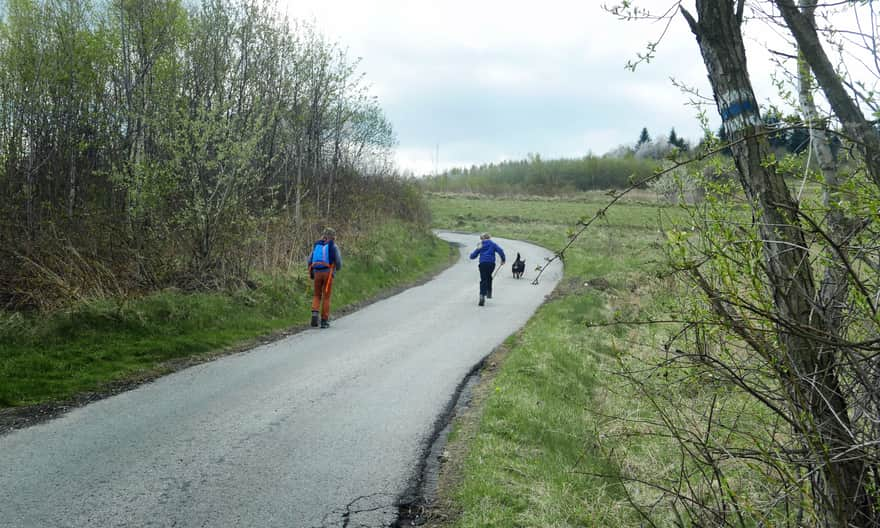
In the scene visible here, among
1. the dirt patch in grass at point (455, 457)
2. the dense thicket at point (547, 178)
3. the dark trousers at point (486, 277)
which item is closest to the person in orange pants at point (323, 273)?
the dark trousers at point (486, 277)

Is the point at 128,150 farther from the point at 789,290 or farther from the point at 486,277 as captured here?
the point at 789,290

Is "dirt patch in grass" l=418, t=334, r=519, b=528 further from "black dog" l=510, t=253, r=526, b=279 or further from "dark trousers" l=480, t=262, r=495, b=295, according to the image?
"black dog" l=510, t=253, r=526, b=279

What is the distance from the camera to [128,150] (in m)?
15.7

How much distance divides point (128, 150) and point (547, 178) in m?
73.6

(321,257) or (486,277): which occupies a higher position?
(321,257)

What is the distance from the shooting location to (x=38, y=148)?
14.3 m

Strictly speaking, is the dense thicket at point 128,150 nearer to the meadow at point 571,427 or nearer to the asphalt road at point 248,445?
the asphalt road at point 248,445

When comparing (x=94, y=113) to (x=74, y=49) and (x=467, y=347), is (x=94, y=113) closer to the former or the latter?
(x=74, y=49)

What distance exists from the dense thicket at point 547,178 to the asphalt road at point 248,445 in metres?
71.1

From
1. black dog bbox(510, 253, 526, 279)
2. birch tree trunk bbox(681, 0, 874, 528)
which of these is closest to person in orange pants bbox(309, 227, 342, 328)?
black dog bbox(510, 253, 526, 279)

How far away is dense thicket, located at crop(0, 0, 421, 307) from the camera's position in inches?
470

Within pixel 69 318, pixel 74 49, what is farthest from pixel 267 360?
pixel 74 49

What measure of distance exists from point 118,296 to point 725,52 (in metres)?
10.5

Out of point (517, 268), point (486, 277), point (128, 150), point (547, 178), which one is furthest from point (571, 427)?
point (547, 178)
